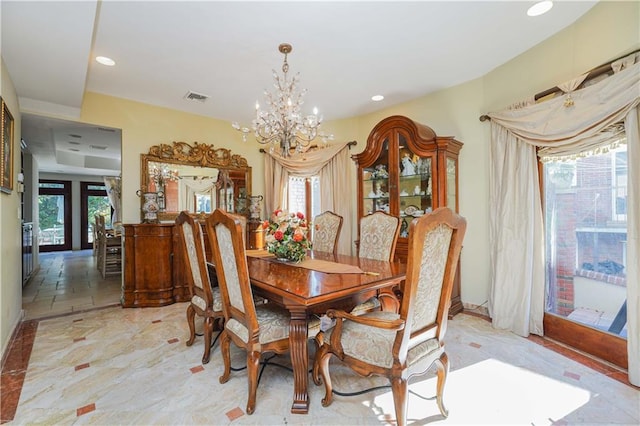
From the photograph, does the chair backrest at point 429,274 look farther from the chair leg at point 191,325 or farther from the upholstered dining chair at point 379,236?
the chair leg at point 191,325

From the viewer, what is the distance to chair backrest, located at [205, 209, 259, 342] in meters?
1.60

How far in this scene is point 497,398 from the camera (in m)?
1.81

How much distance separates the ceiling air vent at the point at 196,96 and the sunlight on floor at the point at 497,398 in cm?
366

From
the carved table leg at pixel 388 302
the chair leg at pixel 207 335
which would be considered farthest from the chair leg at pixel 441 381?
the chair leg at pixel 207 335

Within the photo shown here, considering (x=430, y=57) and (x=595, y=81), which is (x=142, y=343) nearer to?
(x=430, y=57)

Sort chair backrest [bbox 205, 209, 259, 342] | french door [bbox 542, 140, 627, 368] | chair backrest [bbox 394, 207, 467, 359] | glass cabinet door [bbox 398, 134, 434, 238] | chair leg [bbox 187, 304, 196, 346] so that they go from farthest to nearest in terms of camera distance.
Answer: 1. glass cabinet door [bbox 398, 134, 434, 238]
2. chair leg [bbox 187, 304, 196, 346]
3. french door [bbox 542, 140, 627, 368]
4. chair backrest [bbox 205, 209, 259, 342]
5. chair backrest [bbox 394, 207, 467, 359]

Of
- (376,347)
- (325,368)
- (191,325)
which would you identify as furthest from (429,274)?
(191,325)

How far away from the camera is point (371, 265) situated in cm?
234

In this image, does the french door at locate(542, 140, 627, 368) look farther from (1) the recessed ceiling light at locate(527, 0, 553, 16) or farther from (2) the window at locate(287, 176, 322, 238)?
(2) the window at locate(287, 176, 322, 238)

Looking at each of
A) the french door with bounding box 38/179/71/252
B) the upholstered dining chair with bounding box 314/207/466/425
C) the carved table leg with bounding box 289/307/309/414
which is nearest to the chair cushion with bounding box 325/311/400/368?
the upholstered dining chair with bounding box 314/207/466/425

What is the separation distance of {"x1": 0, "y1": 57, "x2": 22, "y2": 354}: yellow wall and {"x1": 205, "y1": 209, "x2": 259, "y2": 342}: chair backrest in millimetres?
1932

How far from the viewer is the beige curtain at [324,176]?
4.46m

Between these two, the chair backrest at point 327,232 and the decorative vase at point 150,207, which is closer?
the chair backrest at point 327,232

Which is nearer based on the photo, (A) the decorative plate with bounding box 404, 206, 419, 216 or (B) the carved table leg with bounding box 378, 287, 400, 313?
(B) the carved table leg with bounding box 378, 287, 400, 313
